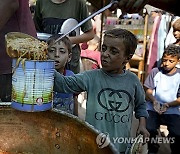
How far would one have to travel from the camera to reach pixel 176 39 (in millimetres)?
4859

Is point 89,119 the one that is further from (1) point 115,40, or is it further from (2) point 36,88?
(2) point 36,88

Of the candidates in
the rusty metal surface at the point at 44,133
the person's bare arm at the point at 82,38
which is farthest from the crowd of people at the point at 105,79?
the rusty metal surface at the point at 44,133

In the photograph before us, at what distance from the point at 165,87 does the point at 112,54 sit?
5.48 ft

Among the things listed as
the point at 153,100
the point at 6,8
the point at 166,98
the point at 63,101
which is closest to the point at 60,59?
the point at 63,101

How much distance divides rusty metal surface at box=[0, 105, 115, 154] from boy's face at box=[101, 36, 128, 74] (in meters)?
0.72

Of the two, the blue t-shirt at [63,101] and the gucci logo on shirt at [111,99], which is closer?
the gucci logo on shirt at [111,99]

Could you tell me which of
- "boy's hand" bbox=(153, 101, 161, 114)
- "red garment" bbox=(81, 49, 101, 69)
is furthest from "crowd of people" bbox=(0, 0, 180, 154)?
"red garment" bbox=(81, 49, 101, 69)

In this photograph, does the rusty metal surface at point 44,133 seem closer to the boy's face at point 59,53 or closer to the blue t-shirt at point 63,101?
the blue t-shirt at point 63,101

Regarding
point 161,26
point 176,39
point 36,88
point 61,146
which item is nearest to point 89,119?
point 61,146

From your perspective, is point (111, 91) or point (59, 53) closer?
point (111, 91)

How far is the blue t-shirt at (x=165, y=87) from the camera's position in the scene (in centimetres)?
379

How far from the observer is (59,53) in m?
2.66

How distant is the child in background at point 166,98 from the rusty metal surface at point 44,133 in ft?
6.94

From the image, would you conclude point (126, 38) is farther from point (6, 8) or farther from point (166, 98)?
point (166, 98)
